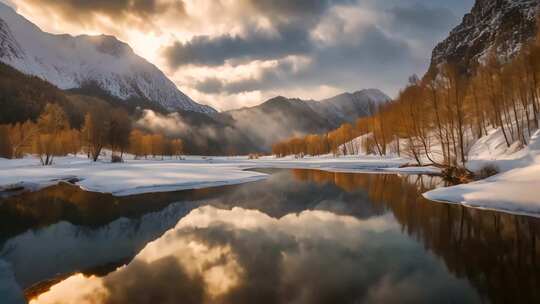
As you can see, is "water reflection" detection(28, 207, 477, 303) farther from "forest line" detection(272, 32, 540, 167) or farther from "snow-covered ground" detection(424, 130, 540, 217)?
"forest line" detection(272, 32, 540, 167)

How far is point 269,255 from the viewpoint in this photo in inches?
411

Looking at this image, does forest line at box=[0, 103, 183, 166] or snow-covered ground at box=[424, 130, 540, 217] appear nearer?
snow-covered ground at box=[424, 130, 540, 217]

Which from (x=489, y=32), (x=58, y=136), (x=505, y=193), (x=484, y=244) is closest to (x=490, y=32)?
(x=489, y=32)

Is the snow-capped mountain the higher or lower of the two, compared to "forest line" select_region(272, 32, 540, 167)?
higher

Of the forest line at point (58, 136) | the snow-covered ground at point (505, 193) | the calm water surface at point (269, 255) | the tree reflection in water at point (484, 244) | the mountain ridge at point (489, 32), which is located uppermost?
the mountain ridge at point (489, 32)

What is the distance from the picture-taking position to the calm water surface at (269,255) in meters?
7.59

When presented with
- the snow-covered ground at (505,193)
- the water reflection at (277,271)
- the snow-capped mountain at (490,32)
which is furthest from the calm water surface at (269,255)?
the snow-capped mountain at (490,32)

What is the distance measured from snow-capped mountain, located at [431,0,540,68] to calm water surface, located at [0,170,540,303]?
117 m

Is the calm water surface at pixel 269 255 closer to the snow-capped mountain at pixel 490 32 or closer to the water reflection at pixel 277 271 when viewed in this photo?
the water reflection at pixel 277 271

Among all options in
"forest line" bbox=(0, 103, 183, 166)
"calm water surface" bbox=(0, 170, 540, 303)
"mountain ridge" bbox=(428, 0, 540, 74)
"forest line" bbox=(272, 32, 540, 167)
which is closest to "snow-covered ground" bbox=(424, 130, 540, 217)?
"calm water surface" bbox=(0, 170, 540, 303)

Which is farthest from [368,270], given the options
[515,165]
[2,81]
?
[2,81]

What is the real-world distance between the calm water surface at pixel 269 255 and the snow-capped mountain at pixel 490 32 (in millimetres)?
117471

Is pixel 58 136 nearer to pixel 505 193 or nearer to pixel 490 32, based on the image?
pixel 505 193

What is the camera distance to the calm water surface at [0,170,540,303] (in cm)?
759
